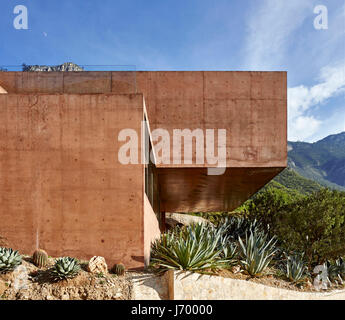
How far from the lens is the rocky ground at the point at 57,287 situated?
656 centimetres

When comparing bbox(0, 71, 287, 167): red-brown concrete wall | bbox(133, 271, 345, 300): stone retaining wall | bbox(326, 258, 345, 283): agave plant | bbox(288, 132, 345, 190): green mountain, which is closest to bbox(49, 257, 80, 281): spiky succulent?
bbox(133, 271, 345, 300): stone retaining wall

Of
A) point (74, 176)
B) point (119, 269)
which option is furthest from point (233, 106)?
point (119, 269)

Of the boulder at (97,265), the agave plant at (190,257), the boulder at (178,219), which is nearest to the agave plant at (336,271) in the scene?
the agave plant at (190,257)

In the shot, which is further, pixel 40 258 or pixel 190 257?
pixel 190 257

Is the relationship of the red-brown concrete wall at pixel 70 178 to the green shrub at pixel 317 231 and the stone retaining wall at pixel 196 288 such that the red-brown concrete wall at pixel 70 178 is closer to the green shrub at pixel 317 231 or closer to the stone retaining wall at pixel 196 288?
the stone retaining wall at pixel 196 288

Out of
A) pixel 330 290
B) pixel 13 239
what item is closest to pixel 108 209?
pixel 13 239

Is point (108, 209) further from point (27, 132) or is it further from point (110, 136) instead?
point (27, 132)

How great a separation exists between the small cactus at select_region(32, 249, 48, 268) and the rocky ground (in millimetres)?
187

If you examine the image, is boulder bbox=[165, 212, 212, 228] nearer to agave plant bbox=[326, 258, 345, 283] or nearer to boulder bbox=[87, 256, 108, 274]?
agave plant bbox=[326, 258, 345, 283]

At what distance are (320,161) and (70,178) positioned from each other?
483ft

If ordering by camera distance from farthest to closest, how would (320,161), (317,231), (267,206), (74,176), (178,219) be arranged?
(320,161) → (178,219) → (267,206) → (317,231) → (74,176)

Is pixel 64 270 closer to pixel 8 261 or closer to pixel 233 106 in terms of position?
pixel 8 261

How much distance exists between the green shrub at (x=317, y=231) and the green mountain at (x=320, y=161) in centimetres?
11191

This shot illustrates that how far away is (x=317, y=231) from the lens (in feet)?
41.4
